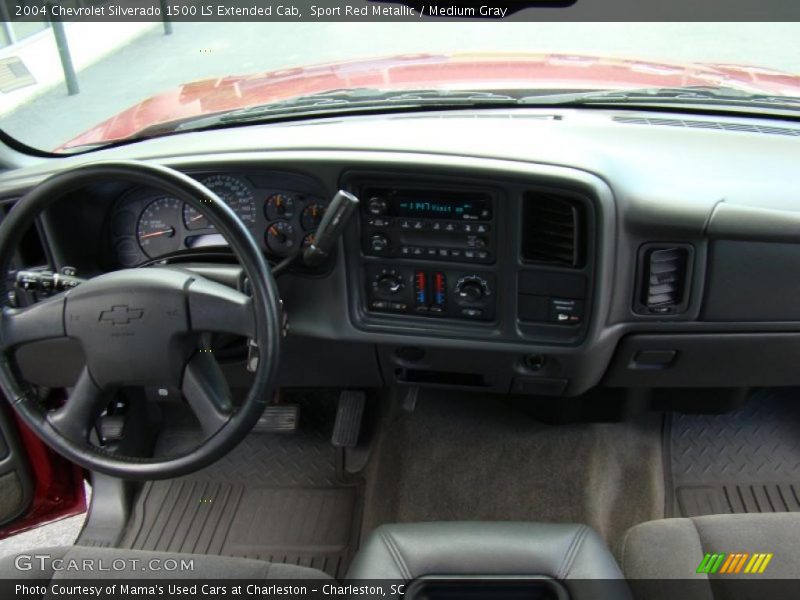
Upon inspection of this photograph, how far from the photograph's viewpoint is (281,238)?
5.70 feet

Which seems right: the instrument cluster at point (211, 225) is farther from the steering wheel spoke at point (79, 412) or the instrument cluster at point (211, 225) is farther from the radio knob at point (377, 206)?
the steering wheel spoke at point (79, 412)

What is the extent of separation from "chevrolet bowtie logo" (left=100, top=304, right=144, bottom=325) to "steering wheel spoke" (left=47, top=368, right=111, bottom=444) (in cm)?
13

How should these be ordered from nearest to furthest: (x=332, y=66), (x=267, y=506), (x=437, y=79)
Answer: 1. (x=437, y=79)
2. (x=332, y=66)
3. (x=267, y=506)

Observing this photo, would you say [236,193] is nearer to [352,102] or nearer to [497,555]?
[352,102]

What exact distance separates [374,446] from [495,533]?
1074 millimetres

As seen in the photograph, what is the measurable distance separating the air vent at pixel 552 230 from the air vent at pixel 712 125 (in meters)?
0.30

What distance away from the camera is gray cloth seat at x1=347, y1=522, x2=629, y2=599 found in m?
1.33

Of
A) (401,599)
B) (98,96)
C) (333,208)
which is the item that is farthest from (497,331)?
(98,96)

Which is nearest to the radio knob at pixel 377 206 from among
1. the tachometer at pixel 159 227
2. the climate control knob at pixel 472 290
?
the climate control knob at pixel 472 290

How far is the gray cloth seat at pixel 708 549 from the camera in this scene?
4.58 feet

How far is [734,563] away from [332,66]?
150 cm

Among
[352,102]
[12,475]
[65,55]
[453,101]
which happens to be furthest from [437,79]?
[12,475]

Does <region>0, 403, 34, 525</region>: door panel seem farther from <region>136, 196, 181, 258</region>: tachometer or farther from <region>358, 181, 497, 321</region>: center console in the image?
<region>358, 181, 497, 321</region>: center console

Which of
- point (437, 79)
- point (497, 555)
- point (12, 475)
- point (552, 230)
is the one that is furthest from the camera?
point (12, 475)
